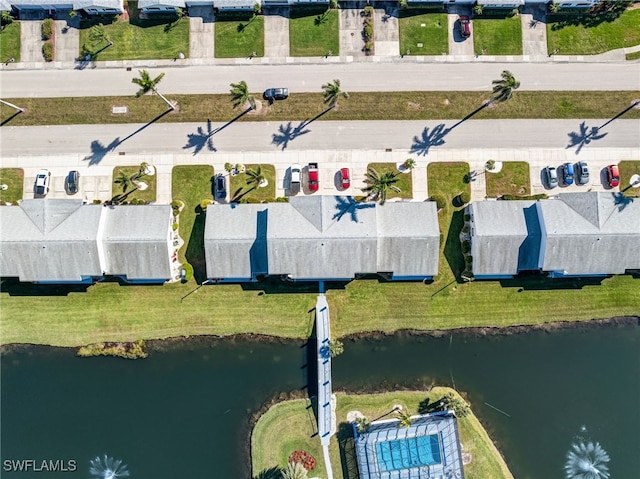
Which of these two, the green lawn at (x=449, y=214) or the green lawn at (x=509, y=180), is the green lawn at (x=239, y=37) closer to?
the green lawn at (x=449, y=214)

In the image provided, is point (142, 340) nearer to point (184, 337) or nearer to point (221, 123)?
A: point (184, 337)

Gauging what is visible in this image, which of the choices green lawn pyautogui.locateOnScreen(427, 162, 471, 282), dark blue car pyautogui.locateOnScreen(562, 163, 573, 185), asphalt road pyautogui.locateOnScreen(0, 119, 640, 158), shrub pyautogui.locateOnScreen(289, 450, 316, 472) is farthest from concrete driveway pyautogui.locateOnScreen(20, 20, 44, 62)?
dark blue car pyautogui.locateOnScreen(562, 163, 573, 185)

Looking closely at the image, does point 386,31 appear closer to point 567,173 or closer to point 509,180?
point 509,180

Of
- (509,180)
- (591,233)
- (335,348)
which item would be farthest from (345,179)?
(591,233)

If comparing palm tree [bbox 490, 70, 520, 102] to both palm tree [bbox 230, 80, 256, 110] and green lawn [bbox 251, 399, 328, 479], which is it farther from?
green lawn [bbox 251, 399, 328, 479]

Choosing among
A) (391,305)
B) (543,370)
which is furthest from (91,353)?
(543,370)
